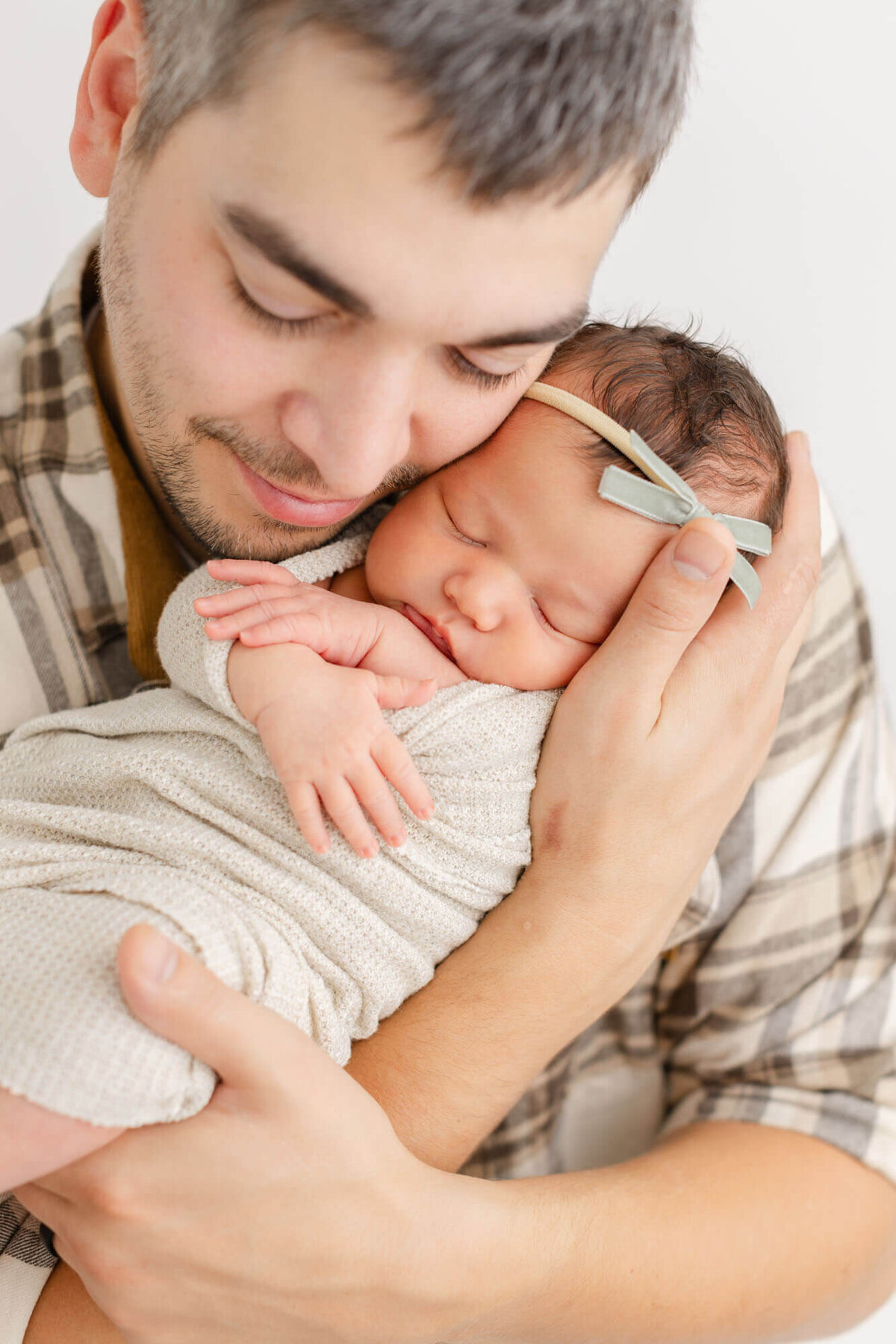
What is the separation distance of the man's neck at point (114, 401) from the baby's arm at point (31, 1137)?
2.76ft

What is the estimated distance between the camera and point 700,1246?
1291mm

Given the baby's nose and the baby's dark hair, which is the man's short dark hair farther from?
the baby's nose

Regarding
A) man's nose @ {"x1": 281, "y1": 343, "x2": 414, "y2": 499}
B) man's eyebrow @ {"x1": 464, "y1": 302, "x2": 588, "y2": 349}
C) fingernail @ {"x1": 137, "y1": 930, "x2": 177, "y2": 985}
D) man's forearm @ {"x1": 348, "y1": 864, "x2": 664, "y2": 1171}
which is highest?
man's eyebrow @ {"x1": 464, "y1": 302, "x2": 588, "y2": 349}

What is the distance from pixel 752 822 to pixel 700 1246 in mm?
580

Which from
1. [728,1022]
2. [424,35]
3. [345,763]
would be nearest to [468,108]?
[424,35]

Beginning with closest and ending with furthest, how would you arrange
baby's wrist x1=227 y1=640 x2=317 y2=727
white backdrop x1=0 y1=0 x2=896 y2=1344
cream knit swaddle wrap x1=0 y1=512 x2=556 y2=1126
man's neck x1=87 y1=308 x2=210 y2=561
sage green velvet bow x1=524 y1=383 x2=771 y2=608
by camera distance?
cream knit swaddle wrap x1=0 y1=512 x2=556 y2=1126 < baby's wrist x1=227 y1=640 x2=317 y2=727 < sage green velvet bow x1=524 y1=383 x2=771 y2=608 < man's neck x1=87 y1=308 x2=210 y2=561 < white backdrop x1=0 y1=0 x2=896 y2=1344

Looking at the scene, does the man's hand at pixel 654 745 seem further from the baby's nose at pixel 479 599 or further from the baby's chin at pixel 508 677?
the baby's nose at pixel 479 599

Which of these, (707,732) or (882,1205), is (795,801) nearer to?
(707,732)

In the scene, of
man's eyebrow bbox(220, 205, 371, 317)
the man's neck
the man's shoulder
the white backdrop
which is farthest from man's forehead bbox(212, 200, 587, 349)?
the white backdrop

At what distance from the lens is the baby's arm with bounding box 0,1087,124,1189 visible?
0.95 m

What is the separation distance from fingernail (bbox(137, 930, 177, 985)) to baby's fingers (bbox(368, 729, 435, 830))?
287mm

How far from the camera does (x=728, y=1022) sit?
5.17ft

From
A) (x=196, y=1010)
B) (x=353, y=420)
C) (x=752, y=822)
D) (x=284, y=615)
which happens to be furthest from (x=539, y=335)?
(x=752, y=822)

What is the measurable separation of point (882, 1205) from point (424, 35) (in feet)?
4.94
